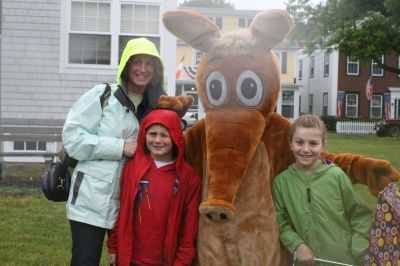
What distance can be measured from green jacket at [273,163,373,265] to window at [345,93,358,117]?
31.5m

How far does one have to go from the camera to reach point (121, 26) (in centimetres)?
1141

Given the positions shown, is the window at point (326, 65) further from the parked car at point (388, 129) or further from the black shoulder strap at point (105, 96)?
the black shoulder strap at point (105, 96)

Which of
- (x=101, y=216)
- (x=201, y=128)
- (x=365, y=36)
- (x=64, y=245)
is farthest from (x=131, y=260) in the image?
(x=365, y=36)

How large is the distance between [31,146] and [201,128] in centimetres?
940

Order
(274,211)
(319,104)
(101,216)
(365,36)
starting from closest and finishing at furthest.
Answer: (274,211) → (101,216) → (365,36) → (319,104)

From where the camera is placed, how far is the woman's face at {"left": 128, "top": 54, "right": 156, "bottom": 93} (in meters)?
3.12

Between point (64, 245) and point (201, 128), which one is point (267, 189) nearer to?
point (201, 128)

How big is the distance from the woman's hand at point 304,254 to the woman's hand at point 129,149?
106 centimetres

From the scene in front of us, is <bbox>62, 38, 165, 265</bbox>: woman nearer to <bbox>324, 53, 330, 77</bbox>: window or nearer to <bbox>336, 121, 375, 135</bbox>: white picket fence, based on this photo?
<bbox>336, 121, 375, 135</bbox>: white picket fence

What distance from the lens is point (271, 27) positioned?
261 centimetres

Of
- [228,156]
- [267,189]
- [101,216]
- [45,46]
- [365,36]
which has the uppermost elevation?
[365,36]

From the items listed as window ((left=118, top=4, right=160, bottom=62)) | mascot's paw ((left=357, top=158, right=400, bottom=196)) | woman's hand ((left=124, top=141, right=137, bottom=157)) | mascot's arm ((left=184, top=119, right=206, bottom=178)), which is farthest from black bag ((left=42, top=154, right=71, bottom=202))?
window ((left=118, top=4, right=160, bottom=62))

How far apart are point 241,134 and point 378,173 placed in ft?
2.68

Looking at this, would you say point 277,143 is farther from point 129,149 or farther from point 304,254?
point 129,149
